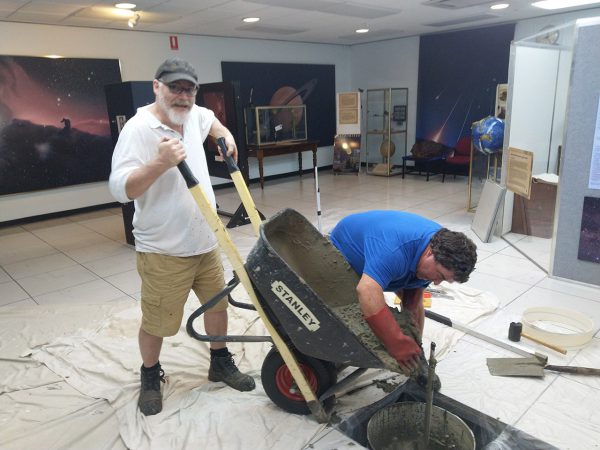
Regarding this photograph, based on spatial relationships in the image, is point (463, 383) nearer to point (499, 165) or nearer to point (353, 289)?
point (353, 289)

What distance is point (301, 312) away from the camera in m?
1.55

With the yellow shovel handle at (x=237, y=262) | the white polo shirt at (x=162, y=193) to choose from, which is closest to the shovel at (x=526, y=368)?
the yellow shovel handle at (x=237, y=262)

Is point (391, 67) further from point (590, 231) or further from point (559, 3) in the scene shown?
point (590, 231)

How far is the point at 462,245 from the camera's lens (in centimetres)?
153

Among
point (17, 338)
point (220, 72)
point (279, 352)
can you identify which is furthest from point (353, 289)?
point (220, 72)

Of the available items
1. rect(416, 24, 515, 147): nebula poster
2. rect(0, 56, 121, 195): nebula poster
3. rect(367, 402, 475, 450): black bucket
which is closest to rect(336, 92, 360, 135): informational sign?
rect(416, 24, 515, 147): nebula poster

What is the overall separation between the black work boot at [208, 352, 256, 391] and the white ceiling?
3.68 m

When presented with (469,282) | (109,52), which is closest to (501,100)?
(469,282)

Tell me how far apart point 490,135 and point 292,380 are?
3.47 m

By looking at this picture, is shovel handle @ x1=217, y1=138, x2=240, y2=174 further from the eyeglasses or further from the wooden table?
the wooden table

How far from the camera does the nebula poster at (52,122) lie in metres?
5.19

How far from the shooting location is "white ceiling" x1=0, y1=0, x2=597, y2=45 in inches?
178

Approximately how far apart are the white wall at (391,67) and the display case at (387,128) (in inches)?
5.1

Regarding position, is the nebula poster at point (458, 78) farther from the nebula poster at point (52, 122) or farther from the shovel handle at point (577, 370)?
the shovel handle at point (577, 370)
